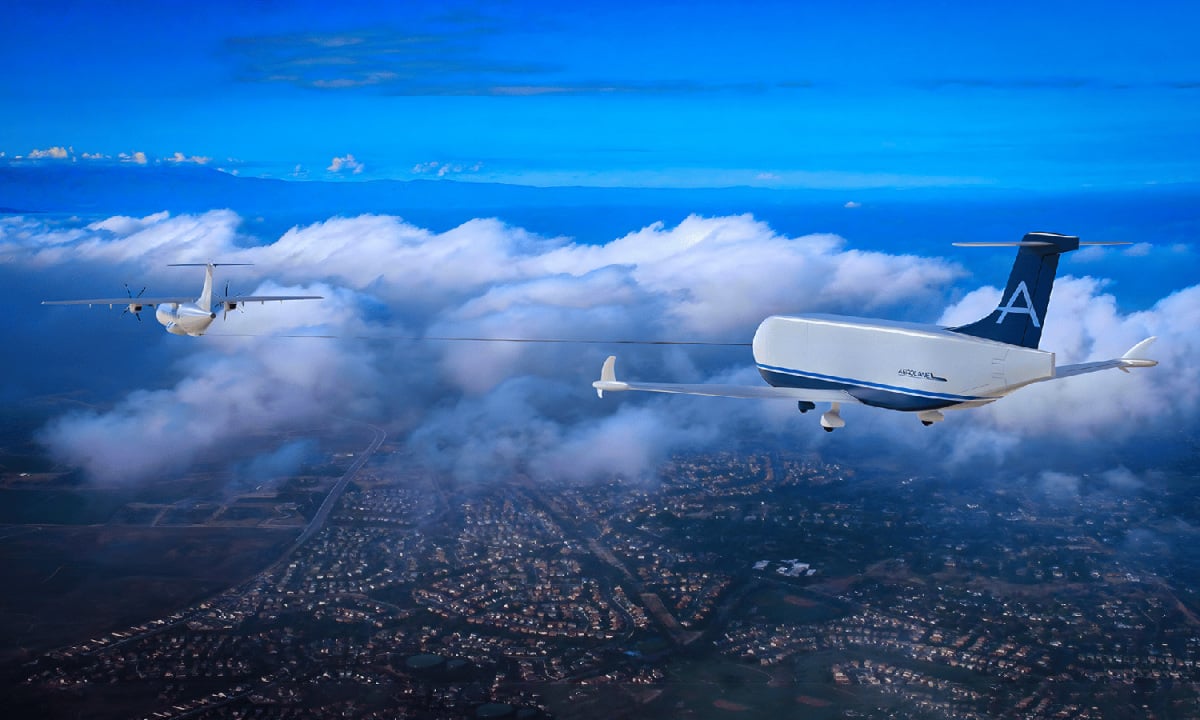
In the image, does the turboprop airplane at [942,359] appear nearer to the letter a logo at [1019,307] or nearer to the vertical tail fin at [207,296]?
the letter a logo at [1019,307]

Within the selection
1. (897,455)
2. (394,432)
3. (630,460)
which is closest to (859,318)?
(897,455)

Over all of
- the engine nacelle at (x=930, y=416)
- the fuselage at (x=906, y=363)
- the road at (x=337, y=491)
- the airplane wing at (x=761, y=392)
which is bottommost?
the road at (x=337, y=491)

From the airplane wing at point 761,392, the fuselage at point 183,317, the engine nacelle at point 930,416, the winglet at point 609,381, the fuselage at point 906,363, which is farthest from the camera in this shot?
the fuselage at point 183,317

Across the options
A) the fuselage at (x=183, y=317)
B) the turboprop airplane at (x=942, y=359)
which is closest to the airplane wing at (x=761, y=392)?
the turboprop airplane at (x=942, y=359)

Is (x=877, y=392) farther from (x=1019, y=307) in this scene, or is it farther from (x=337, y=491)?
(x=337, y=491)

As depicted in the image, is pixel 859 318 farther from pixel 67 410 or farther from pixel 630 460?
pixel 67 410

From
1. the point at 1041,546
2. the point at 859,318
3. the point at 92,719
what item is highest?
the point at 859,318

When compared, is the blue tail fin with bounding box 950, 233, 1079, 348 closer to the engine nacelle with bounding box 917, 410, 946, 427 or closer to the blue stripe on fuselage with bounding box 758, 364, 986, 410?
the blue stripe on fuselage with bounding box 758, 364, 986, 410

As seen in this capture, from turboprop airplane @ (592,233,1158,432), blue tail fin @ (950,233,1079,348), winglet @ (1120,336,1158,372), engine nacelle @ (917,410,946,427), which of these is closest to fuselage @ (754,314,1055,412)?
turboprop airplane @ (592,233,1158,432)
